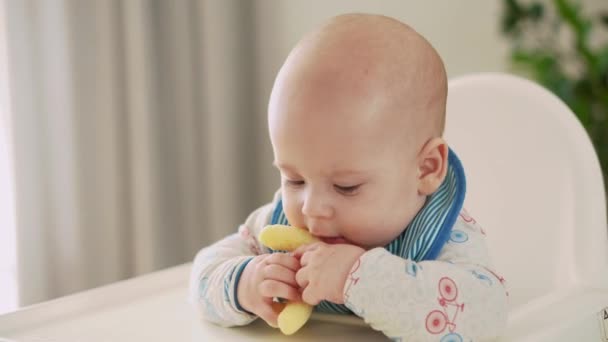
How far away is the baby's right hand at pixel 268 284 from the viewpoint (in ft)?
2.63

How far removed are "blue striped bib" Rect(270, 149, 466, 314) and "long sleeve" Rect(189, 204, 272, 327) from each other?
109 millimetres

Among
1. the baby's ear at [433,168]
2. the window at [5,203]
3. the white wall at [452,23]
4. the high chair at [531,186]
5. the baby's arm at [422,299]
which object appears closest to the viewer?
the baby's arm at [422,299]

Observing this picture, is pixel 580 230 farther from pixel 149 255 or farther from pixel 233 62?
pixel 233 62

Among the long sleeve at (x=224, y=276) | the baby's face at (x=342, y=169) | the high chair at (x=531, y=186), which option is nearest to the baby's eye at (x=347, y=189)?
the baby's face at (x=342, y=169)

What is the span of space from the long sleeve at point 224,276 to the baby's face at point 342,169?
104 millimetres

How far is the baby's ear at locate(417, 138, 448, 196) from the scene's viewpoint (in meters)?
0.86

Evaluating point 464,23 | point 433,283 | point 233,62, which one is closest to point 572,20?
point 464,23

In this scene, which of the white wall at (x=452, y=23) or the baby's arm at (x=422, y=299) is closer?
the baby's arm at (x=422, y=299)

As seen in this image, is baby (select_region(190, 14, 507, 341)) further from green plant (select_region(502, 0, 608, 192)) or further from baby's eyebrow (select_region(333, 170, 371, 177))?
green plant (select_region(502, 0, 608, 192))

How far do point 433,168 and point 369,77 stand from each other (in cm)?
15

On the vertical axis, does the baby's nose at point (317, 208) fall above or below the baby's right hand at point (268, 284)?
above

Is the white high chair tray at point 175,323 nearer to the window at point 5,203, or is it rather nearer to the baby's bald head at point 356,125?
the baby's bald head at point 356,125

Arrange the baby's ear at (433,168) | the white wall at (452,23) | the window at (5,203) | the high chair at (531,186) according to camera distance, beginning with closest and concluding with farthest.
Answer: the baby's ear at (433,168) → the high chair at (531,186) → the window at (5,203) → the white wall at (452,23)

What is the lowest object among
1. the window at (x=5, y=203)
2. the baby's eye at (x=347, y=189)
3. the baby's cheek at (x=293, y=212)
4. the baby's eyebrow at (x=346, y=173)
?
the window at (x=5, y=203)
